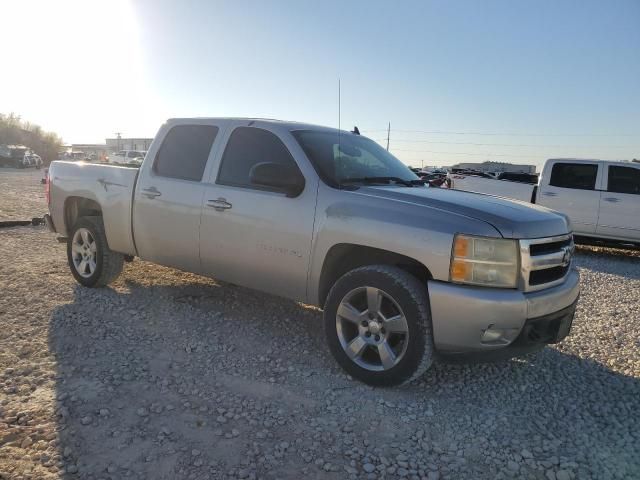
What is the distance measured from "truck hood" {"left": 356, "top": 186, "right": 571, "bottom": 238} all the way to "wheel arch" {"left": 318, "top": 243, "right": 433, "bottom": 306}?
1.30 feet

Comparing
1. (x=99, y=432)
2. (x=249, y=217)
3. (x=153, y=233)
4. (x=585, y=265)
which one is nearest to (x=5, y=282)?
(x=153, y=233)

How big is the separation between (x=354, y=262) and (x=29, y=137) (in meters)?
80.6

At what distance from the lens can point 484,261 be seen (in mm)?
3162

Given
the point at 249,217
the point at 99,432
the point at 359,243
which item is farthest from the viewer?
the point at 249,217

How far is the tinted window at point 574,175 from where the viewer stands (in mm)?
10125

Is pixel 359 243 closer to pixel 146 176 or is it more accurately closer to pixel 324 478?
pixel 324 478

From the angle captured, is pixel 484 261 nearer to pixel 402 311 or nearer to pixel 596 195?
pixel 402 311

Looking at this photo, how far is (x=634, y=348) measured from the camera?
461cm

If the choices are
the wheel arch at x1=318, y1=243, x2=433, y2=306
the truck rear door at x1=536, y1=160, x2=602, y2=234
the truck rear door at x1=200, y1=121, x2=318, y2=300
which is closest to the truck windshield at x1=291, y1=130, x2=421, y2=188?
the truck rear door at x1=200, y1=121, x2=318, y2=300

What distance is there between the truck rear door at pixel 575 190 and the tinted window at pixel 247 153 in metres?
7.83

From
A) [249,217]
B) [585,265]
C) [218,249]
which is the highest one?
[249,217]

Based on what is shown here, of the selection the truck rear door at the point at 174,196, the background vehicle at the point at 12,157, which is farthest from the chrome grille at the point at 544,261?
the background vehicle at the point at 12,157

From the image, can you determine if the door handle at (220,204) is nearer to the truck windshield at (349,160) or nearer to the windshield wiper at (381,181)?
the truck windshield at (349,160)

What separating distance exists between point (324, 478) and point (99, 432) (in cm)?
128
